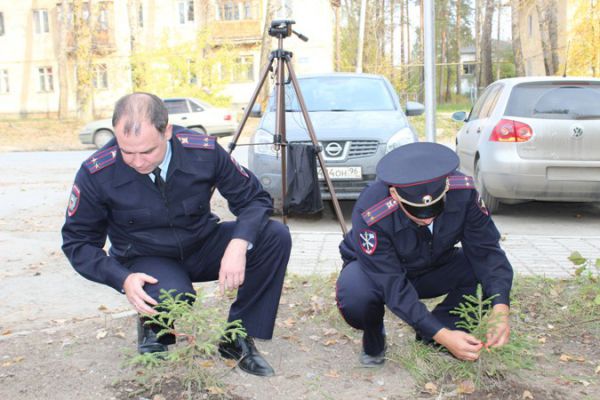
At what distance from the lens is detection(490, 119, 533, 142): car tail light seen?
7.21 meters

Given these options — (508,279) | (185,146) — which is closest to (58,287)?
(185,146)

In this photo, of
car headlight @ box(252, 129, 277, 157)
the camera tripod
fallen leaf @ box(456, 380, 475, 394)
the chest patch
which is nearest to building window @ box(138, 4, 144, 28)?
car headlight @ box(252, 129, 277, 157)

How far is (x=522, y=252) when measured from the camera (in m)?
5.83

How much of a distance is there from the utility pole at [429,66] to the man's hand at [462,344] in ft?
11.4

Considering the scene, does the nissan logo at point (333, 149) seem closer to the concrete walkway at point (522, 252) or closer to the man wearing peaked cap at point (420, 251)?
the concrete walkway at point (522, 252)

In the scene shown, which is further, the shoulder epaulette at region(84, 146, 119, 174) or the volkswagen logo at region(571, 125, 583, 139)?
the volkswagen logo at region(571, 125, 583, 139)

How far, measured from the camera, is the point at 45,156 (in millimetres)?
19078

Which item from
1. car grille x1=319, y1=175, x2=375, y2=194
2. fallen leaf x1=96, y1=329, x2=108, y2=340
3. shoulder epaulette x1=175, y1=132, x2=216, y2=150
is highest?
shoulder epaulette x1=175, y1=132, x2=216, y2=150

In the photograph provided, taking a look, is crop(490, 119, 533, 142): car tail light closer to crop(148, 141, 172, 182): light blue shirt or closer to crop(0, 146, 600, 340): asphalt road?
crop(0, 146, 600, 340): asphalt road

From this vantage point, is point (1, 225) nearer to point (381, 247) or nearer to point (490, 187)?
point (490, 187)

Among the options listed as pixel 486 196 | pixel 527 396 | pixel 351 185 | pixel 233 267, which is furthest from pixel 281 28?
pixel 486 196

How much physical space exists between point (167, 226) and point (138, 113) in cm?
61

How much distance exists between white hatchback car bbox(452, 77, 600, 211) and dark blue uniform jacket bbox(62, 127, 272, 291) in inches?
177

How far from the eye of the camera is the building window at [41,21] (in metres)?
39.2
